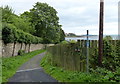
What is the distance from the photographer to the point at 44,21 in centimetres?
5194

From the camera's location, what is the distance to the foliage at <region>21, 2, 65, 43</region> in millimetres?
52156

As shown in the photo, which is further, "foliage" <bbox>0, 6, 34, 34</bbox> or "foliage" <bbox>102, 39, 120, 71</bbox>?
"foliage" <bbox>0, 6, 34, 34</bbox>

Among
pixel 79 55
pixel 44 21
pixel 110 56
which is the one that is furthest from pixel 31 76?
pixel 44 21

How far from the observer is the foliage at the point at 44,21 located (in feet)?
171

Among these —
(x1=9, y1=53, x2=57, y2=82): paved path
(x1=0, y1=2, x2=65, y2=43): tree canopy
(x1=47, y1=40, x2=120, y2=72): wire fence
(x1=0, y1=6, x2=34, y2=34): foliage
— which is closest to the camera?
(x1=9, y1=53, x2=57, y2=82): paved path

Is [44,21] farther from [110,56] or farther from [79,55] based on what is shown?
[110,56]

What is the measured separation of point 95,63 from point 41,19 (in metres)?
43.0

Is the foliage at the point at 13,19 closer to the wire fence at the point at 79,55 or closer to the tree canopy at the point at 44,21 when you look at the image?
the tree canopy at the point at 44,21

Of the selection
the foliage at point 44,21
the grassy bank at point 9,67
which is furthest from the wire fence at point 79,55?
the foliage at point 44,21

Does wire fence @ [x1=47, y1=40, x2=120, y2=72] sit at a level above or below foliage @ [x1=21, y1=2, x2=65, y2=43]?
below

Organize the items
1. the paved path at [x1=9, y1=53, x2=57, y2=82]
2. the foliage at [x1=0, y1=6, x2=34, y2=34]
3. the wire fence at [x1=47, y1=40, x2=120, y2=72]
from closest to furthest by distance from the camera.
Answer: the paved path at [x1=9, y1=53, x2=57, y2=82], the wire fence at [x1=47, y1=40, x2=120, y2=72], the foliage at [x1=0, y1=6, x2=34, y2=34]

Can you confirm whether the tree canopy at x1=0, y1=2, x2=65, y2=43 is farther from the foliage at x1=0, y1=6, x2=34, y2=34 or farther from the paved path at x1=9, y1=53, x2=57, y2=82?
the paved path at x1=9, y1=53, x2=57, y2=82

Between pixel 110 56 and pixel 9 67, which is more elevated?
pixel 110 56

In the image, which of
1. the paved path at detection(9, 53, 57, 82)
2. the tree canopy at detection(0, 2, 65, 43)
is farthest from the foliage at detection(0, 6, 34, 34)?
the paved path at detection(9, 53, 57, 82)
